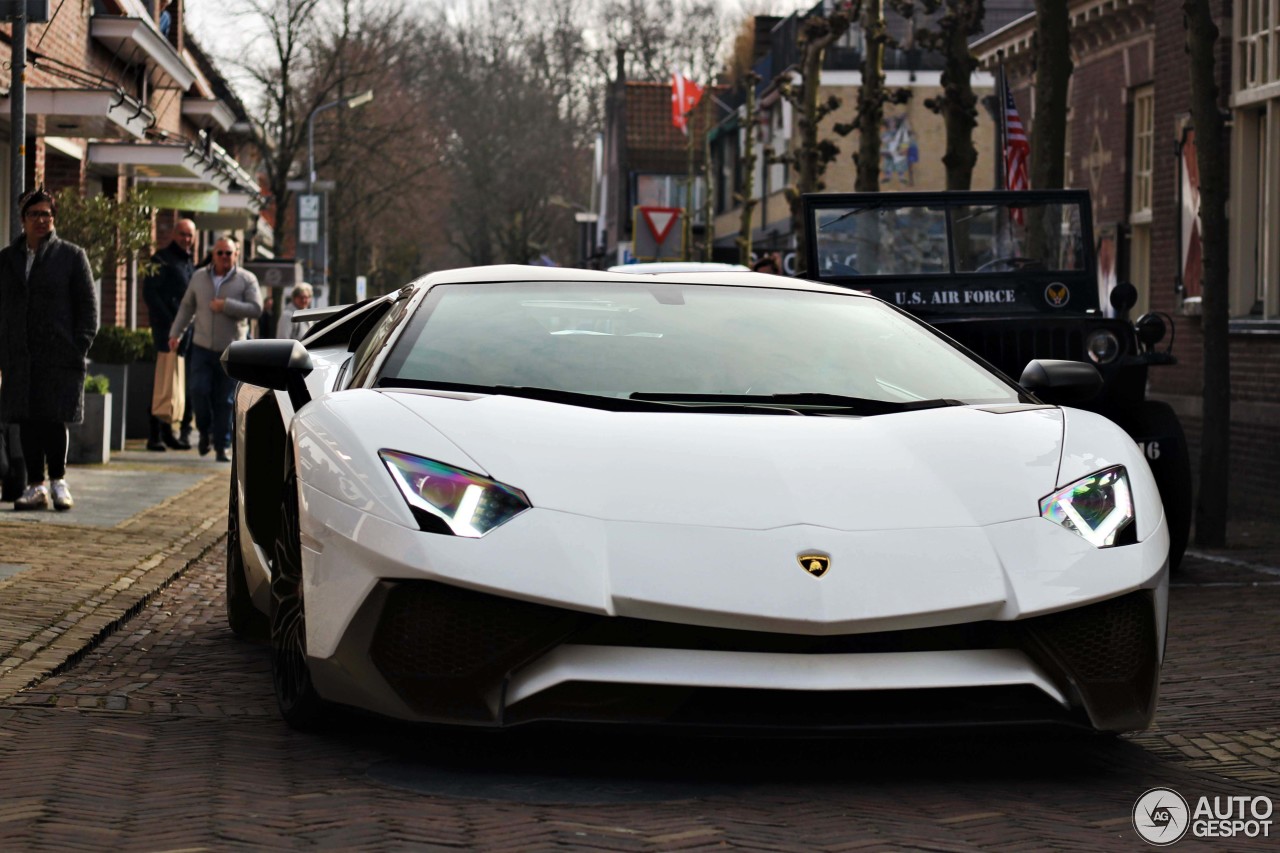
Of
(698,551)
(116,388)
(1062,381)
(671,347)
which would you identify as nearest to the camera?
(698,551)

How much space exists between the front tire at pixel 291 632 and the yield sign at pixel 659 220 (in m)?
27.3

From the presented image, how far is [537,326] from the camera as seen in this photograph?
18.3 feet

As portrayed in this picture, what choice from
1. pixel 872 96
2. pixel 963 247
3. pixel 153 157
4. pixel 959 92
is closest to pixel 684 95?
pixel 872 96

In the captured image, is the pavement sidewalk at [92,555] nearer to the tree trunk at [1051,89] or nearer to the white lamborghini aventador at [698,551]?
the white lamborghini aventador at [698,551]

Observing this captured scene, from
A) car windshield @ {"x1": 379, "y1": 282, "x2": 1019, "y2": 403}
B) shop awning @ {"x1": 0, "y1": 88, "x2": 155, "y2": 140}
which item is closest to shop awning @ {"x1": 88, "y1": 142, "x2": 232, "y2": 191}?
shop awning @ {"x1": 0, "y1": 88, "x2": 155, "y2": 140}

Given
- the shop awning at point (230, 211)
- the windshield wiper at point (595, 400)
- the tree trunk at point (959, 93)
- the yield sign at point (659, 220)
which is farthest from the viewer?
the yield sign at point (659, 220)

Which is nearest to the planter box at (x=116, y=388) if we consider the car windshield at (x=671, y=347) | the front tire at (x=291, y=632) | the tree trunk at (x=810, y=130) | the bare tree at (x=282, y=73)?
the tree trunk at (x=810, y=130)

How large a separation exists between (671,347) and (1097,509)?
1.32 meters

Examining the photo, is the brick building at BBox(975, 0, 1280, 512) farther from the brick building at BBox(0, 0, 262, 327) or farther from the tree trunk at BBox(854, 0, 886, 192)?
the brick building at BBox(0, 0, 262, 327)

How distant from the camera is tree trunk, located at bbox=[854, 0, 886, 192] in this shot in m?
22.8

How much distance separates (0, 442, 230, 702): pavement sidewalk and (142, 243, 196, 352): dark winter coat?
3.32m

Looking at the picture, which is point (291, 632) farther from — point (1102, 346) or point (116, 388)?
point (116, 388)

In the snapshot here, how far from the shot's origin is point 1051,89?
14.5m

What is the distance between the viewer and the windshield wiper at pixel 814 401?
521cm
